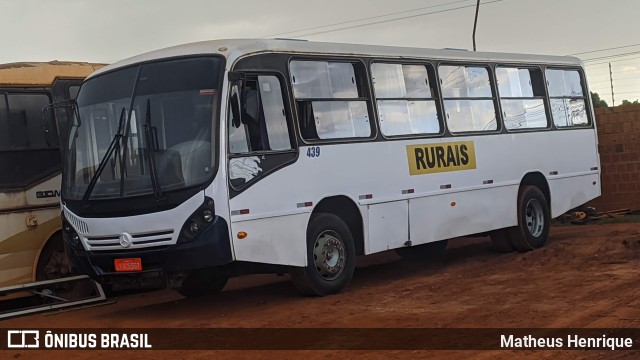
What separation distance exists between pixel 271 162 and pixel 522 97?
246 inches

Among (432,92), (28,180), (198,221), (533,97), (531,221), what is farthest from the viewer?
(533,97)

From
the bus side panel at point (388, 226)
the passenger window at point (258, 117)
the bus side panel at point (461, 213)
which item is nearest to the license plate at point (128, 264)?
the passenger window at point (258, 117)

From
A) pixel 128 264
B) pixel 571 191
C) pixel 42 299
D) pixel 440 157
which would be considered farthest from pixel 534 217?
pixel 42 299

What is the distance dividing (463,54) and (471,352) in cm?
760

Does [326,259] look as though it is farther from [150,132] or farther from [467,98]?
[467,98]

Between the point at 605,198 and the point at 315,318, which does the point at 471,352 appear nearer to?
the point at 315,318

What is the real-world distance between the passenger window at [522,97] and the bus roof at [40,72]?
6.29 metres

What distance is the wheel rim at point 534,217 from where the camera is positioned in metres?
15.3

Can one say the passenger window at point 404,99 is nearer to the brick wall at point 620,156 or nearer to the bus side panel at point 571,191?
the bus side panel at point 571,191

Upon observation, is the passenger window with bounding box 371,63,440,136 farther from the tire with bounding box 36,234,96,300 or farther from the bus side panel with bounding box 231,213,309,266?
the tire with bounding box 36,234,96,300

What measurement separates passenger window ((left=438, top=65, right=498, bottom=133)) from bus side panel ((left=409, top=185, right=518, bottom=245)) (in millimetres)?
988

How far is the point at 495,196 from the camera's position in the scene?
47.3 ft

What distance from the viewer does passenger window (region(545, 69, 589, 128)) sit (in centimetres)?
1620

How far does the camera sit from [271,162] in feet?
34.9
